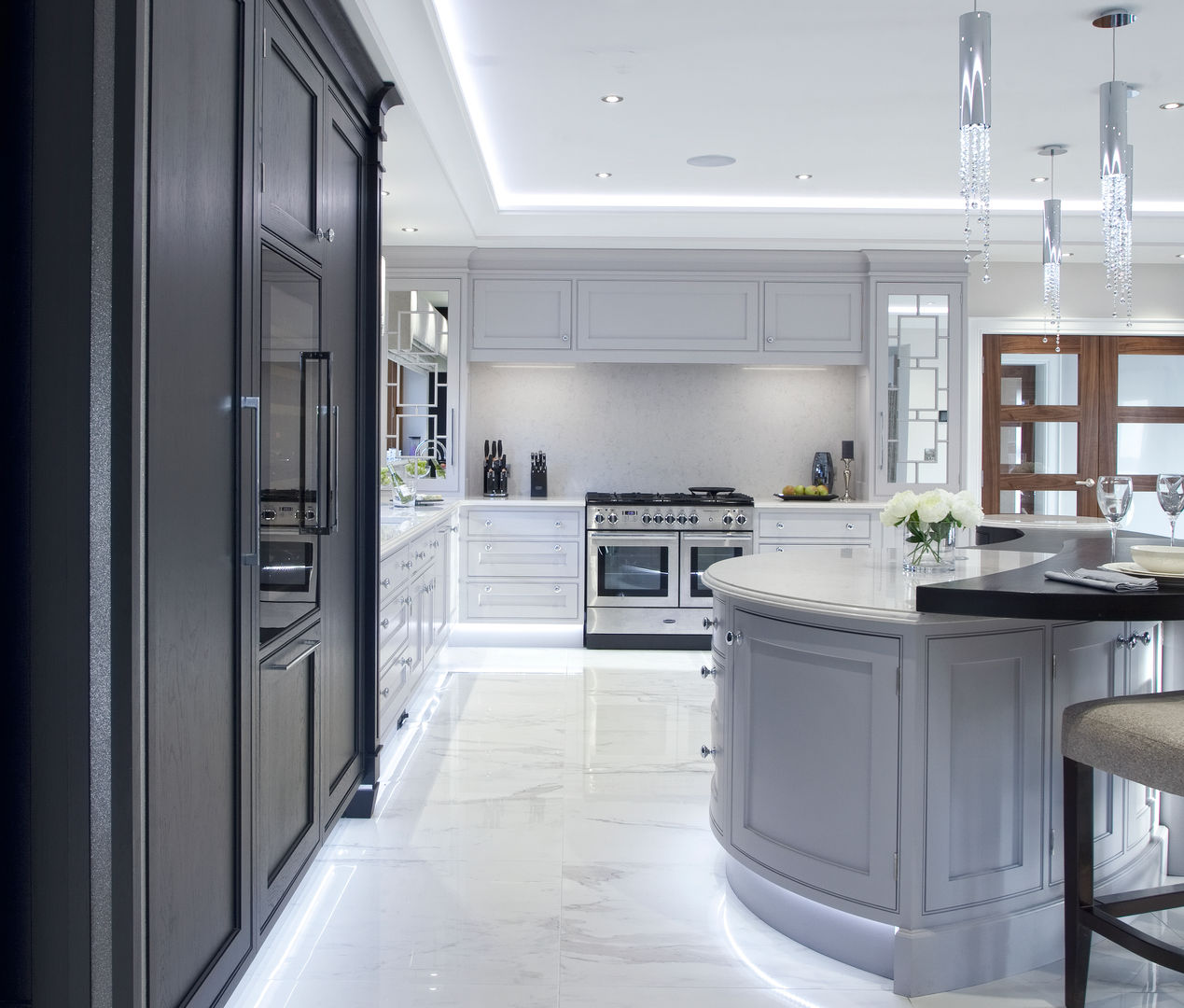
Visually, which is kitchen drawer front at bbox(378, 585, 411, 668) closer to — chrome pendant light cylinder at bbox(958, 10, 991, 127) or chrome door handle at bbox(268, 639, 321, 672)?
chrome door handle at bbox(268, 639, 321, 672)

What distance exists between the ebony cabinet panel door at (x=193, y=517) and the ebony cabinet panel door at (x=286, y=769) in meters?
0.15

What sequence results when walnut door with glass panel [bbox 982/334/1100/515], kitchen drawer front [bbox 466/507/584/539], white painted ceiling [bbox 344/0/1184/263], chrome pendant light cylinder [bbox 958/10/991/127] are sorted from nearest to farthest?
chrome pendant light cylinder [bbox 958/10/991/127] < white painted ceiling [bbox 344/0/1184/263] < kitchen drawer front [bbox 466/507/584/539] < walnut door with glass panel [bbox 982/334/1100/515]

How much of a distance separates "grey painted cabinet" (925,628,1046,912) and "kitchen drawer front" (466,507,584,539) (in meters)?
3.87

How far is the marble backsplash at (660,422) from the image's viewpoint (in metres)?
6.54

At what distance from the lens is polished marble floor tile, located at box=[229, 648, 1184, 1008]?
2.21m

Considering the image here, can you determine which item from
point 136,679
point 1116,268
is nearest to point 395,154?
point 1116,268

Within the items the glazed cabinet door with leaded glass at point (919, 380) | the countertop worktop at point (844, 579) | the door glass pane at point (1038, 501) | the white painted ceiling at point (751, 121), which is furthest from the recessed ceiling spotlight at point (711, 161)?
the door glass pane at point (1038, 501)

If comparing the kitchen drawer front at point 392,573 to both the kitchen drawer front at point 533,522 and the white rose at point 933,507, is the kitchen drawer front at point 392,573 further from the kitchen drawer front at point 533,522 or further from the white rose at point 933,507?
the kitchen drawer front at point 533,522

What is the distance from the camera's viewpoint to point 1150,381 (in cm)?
652

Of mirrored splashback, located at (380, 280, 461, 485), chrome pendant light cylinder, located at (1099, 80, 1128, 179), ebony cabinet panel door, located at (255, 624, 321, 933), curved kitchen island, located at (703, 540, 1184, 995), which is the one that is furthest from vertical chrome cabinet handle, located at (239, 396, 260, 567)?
mirrored splashback, located at (380, 280, 461, 485)

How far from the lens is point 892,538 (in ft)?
19.8

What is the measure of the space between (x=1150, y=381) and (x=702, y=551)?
3301 mm

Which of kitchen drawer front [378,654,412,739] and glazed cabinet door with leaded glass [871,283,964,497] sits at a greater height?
glazed cabinet door with leaded glass [871,283,964,497]

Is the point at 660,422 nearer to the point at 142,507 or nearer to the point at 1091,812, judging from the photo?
the point at 1091,812
